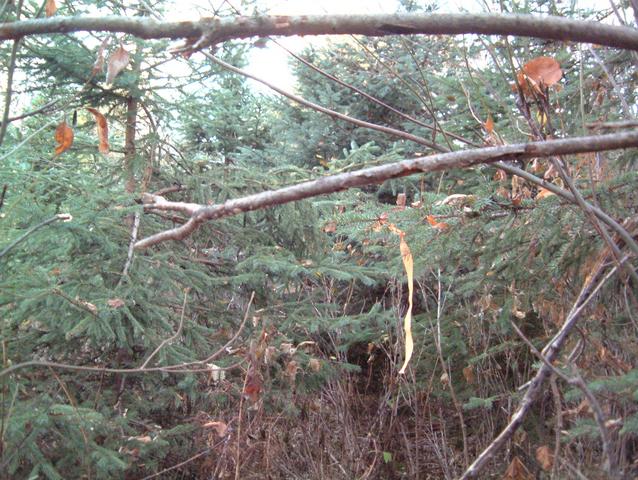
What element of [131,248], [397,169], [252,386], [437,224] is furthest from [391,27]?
[131,248]

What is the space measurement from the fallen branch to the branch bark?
21cm

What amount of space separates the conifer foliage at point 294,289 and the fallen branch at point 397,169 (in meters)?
0.24

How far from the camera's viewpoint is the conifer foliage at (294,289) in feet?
8.12

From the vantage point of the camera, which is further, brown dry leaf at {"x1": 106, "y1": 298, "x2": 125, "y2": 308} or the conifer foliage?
brown dry leaf at {"x1": 106, "y1": 298, "x2": 125, "y2": 308}

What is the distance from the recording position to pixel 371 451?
153 inches

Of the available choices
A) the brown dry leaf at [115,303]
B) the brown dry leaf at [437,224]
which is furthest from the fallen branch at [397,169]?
the brown dry leaf at [115,303]

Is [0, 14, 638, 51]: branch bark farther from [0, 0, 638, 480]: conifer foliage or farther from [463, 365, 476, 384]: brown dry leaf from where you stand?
[463, 365, 476, 384]: brown dry leaf

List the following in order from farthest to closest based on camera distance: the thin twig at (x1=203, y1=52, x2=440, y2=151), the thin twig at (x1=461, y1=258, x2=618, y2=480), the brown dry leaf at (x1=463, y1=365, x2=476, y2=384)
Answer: the brown dry leaf at (x1=463, y1=365, x2=476, y2=384)
the thin twig at (x1=203, y1=52, x2=440, y2=151)
the thin twig at (x1=461, y1=258, x2=618, y2=480)

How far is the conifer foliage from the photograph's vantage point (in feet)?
8.12

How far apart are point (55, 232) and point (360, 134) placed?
4926 mm

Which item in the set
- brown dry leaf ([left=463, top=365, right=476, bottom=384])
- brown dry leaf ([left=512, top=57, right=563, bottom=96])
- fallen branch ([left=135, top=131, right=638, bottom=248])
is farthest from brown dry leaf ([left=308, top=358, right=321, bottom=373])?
fallen branch ([left=135, top=131, right=638, bottom=248])

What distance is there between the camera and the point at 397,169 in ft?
3.79

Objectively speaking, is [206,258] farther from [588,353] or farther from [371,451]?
[588,353]

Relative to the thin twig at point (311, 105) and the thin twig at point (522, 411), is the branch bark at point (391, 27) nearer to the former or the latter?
the thin twig at point (311, 105)
